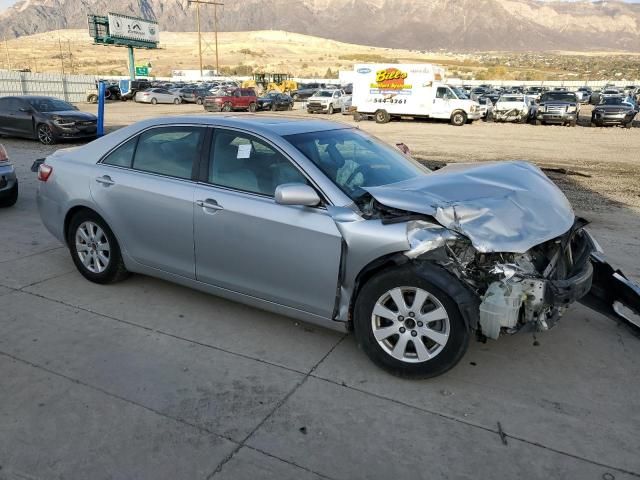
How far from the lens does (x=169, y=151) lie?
4344 millimetres

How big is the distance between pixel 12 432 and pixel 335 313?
1.95 m

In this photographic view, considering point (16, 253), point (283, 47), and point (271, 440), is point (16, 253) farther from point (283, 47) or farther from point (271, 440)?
point (283, 47)

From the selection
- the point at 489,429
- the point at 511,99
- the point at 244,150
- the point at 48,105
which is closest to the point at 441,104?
the point at 511,99

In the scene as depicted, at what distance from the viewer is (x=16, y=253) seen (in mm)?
5770

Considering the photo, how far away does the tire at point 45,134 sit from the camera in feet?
49.5

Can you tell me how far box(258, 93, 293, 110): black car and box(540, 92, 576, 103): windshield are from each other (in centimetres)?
1658

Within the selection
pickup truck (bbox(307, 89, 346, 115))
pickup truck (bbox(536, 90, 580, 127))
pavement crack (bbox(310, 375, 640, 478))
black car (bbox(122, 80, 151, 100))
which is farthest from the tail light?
black car (bbox(122, 80, 151, 100))

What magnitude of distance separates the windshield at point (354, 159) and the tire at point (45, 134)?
13154 millimetres

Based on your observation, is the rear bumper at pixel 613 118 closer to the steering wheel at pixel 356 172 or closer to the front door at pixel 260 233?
the steering wheel at pixel 356 172

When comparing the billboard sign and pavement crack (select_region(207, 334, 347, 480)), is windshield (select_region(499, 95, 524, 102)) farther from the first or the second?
the billboard sign

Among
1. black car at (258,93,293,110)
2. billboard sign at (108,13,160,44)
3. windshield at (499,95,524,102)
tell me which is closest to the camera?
windshield at (499,95,524,102)

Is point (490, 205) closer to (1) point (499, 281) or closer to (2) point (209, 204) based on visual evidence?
(1) point (499, 281)

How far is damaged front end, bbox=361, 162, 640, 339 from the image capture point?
320 centimetres

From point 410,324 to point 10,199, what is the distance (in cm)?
664
